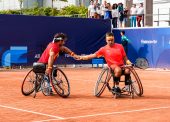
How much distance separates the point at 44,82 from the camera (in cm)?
1243

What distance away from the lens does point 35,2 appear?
70.6 meters

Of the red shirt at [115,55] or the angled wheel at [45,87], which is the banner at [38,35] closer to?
the angled wheel at [45,87]

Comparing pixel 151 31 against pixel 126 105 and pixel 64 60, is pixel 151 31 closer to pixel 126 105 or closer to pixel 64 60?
pixel 64 60

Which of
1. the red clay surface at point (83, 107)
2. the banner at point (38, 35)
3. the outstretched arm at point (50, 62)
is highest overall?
the banner at point (38, 35)

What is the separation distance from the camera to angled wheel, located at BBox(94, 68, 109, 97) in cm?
1220

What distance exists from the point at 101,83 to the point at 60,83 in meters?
1.04

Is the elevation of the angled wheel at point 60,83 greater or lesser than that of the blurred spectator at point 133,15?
lesser

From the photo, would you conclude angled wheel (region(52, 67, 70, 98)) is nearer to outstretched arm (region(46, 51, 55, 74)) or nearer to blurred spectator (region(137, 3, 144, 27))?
outstretched arm (region(46, 51, 55, 74))

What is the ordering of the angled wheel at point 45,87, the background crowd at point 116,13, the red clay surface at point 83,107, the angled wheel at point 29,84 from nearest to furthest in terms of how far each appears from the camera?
the red clay surface at point 83,107, the angled wheel at point 45,87, the angled wheel at point 29,84, the background crowd at point 116,13

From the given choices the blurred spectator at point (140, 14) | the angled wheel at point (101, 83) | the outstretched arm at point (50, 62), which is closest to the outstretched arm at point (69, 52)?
the outstretched arm at point (50, 62)

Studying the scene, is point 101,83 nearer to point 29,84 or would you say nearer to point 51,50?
point 51,50

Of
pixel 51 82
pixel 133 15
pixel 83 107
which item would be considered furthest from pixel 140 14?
pixel 83 107

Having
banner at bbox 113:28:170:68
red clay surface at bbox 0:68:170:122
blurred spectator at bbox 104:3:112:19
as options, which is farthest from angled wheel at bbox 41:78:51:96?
blurred spectator at bbox 104:3:112:19

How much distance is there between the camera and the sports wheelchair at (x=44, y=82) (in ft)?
39.7
